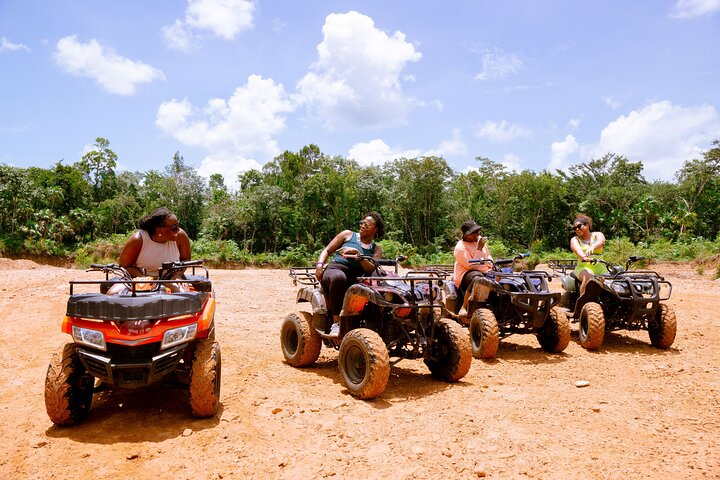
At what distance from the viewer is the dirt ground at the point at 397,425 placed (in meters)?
3.53

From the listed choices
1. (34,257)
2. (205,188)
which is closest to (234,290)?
(34,257)

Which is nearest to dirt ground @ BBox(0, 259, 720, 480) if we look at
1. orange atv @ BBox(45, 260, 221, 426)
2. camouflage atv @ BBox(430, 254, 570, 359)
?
orange atv @ BBox(45, 260, 221, 426)

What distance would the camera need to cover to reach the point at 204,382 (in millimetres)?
4305

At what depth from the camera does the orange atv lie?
4.02m

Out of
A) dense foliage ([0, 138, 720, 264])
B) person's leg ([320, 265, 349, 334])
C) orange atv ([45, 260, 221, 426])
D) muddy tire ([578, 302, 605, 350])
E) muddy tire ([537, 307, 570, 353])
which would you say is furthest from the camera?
dense foliage ([0, 138, 720, 264])

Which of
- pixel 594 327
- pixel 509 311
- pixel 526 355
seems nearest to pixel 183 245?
pixel 509 311

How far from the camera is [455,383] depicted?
5.74m

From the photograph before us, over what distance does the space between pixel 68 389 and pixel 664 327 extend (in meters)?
7.93

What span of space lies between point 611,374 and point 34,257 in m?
37.8

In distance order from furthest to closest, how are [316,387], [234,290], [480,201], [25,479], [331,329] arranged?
1. [480,201]
2. [234,290]
3. [331,329]
4. [316,387]
5. [25,479]

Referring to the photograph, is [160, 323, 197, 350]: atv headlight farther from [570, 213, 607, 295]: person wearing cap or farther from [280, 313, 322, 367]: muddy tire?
[570, 213, 607, 295]: person wearing cap

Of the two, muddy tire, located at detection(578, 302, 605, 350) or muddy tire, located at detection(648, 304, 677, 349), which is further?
muddy tire, located at detection(648, 304, 677, 349)

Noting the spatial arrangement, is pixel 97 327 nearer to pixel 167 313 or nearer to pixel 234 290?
pixel 167 313

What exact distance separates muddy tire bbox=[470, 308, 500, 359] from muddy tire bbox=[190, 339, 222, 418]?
3807 millimetres
